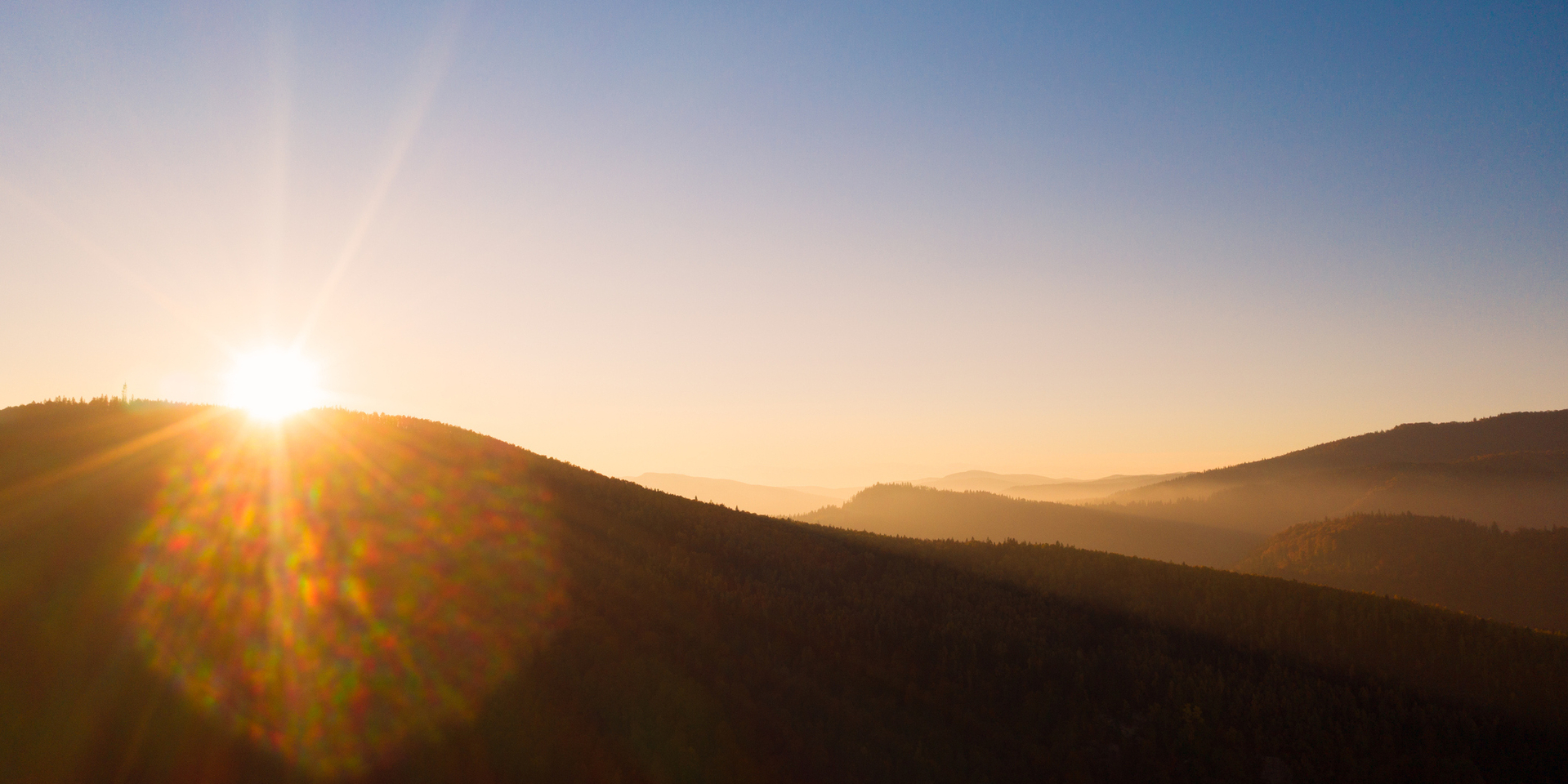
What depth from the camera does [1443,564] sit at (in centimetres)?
3425

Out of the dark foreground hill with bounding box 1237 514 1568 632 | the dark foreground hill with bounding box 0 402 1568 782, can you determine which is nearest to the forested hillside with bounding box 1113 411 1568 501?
the dark foreground hill with bounding box 1237 514 1568 632

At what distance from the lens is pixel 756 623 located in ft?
40.8

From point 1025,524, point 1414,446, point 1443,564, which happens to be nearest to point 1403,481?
point 1443,564

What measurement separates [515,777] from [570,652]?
8.31ft

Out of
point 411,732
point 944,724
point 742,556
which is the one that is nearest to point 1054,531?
point 742,556

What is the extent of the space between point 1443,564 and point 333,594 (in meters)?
46.0

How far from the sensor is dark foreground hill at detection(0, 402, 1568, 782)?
8227 mm

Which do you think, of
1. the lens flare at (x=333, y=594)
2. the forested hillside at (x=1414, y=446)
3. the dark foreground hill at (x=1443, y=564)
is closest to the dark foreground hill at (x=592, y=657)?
the lens flare at (x=333, y=594)

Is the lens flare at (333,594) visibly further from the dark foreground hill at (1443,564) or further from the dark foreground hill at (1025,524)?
the dark foreground hill at (1025,524)

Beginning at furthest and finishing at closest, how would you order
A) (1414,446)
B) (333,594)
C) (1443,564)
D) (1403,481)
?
(1414,446) → (1403,481) → (1443,564) → (333,594)

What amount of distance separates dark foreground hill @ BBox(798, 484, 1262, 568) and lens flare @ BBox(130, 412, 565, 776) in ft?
124

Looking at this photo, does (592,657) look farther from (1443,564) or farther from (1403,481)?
(1403,481)

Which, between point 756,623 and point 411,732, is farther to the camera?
point 756,623

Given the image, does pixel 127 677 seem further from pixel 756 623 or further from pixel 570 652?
pixel 756 623
